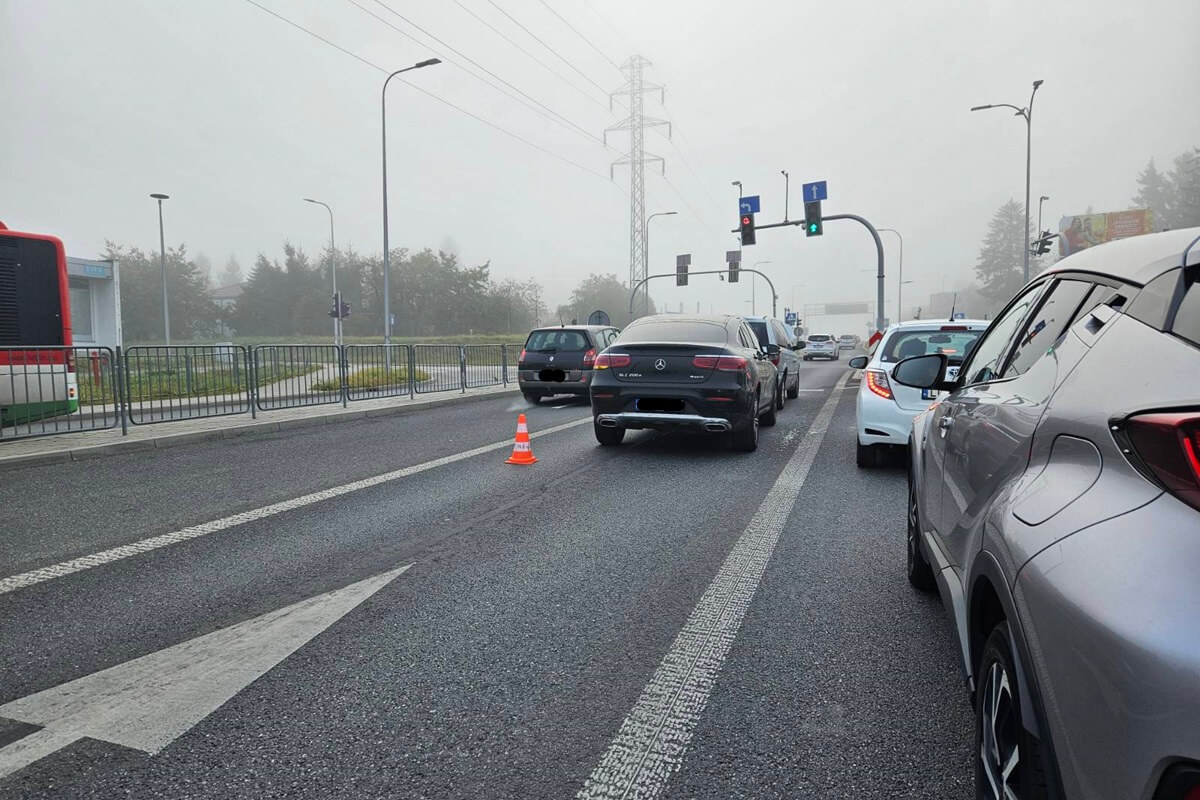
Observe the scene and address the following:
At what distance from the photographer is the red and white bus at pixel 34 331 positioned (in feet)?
30.5

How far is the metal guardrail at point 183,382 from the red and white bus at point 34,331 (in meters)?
0.73

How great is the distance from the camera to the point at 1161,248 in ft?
5.48

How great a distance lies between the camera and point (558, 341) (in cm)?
1567

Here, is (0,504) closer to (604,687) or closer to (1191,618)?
(604,687)

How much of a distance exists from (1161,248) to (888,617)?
2376 millimetres

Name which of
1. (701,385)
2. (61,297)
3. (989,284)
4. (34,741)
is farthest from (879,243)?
(989,284)

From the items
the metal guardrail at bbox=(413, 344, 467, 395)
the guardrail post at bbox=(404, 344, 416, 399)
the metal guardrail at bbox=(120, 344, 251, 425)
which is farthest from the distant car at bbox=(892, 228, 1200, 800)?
the metal guardrail at bbox=(413, 344, 467, 395)

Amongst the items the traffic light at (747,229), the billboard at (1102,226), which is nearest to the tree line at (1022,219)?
the billboard at (1102,226)

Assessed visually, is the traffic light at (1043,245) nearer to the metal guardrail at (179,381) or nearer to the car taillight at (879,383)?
the metal guardrail at (179,381)

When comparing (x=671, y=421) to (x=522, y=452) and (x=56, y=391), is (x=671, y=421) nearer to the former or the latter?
(x=522, y=452)

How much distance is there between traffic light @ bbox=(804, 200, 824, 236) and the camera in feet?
82.9

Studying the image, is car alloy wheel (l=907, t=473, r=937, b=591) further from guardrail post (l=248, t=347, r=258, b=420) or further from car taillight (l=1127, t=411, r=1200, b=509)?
guardrail post (l=248, t=347, r=258, b=420)

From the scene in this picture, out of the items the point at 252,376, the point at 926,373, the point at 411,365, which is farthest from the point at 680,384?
the point at 411,365

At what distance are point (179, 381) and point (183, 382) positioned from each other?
0.25 feet
